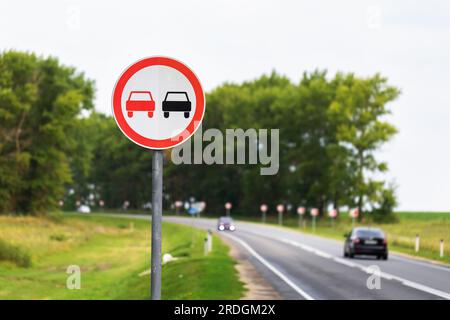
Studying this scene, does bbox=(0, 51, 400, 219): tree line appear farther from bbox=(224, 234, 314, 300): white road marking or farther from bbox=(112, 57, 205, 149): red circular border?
bbox=(112, 57, 205, 149): red circular border

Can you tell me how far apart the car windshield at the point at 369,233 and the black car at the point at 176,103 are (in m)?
35.5

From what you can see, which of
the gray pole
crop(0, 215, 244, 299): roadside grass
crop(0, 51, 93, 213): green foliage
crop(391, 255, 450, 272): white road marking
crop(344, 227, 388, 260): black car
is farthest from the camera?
crop(0, 51, 93, 213): green foliage

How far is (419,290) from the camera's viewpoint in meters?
22.4

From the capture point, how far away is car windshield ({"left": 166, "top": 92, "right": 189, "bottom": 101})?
4.99 meters

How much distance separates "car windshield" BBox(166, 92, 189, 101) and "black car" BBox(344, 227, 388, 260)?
115 feet

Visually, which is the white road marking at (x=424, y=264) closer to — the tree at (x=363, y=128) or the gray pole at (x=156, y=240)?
the gray pole at (x=156, y=240)

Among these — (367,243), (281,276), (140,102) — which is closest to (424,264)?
(367,243)

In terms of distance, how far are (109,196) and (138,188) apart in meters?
10.4

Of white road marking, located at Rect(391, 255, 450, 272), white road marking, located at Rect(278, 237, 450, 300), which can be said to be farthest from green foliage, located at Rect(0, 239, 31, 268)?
white road marking, located at Rect(391, 255, 450, 272)

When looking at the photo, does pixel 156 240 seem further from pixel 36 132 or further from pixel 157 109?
pixel 36 132

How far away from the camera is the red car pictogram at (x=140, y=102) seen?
4949mm

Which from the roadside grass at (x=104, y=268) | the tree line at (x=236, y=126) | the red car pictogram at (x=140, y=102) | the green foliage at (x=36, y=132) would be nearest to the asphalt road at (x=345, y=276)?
the roadside grass at (x=104, y=268)

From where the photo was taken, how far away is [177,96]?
5031mm
